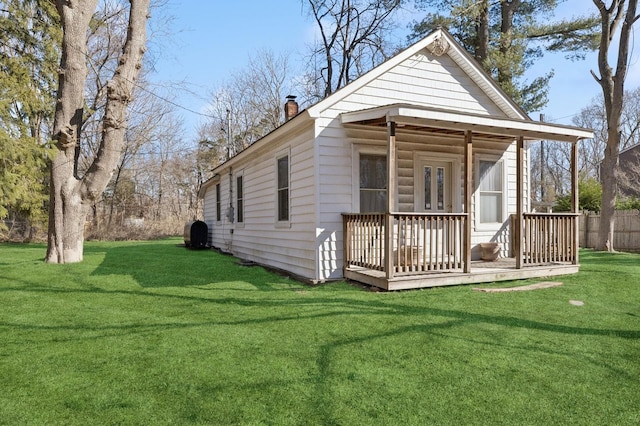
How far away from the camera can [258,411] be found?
2508 mm

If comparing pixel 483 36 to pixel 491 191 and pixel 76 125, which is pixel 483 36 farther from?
pixel 76 125

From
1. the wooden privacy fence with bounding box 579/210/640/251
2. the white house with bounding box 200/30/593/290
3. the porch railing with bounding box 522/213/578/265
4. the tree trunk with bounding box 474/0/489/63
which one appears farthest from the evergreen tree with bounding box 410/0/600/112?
the porch railing with bounding box 522/213/578/265

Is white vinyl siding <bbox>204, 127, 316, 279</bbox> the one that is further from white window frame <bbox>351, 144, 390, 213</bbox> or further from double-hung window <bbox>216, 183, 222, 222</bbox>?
double-hung window <bbox>216, 183, 222, 222</bbox>

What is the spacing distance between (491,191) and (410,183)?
2020 mm

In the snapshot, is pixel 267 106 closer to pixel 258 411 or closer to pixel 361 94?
pixel 361 94

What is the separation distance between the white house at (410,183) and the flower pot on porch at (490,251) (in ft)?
0.56

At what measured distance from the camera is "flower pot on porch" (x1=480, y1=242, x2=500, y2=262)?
8180mm

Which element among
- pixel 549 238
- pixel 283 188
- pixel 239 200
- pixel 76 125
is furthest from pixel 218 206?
pixel 549 238

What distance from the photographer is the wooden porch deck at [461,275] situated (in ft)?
19.6

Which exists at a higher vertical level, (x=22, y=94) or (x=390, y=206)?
(x=22, y=94)

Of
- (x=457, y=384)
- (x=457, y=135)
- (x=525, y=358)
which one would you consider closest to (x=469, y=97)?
(x=457, y=135)

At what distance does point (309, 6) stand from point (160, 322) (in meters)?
21.6

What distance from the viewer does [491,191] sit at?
338 inches

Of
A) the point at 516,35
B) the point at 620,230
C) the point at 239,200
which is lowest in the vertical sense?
the point at 620,230
